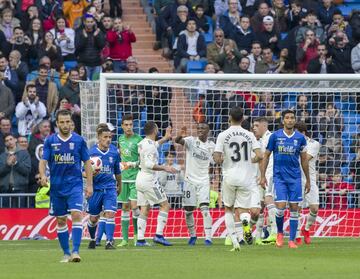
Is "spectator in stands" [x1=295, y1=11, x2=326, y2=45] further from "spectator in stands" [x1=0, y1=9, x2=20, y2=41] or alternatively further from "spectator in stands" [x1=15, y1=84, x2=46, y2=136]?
"spectator in stands" [x1=15, y1=84, x2=46, y2=136]

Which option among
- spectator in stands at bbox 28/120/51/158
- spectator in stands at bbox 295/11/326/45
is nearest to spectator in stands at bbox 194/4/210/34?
spectator in stands at bbox 295/11/326/45

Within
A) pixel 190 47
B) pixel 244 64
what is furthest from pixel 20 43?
pixel 244 64

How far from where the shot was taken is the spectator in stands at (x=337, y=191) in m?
26.0

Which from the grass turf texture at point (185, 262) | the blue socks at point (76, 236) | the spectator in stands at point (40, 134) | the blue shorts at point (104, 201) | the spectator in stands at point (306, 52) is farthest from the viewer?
the spectator in stands at point (306, 52)

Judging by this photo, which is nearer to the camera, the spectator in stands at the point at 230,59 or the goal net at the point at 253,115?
the goal net at the point at 253,115

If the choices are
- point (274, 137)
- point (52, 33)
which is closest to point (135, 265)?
point (274, 137)

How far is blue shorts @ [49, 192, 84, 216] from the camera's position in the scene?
57.4 feet

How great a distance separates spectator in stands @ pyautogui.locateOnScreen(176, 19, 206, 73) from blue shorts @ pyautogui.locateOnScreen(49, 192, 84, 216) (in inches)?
535

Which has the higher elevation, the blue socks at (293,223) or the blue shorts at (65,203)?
the blue shorts at (65,203)

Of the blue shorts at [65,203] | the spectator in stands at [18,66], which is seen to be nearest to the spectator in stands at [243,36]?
the spectator in stands at [18,66]

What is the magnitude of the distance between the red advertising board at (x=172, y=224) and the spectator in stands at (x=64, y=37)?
608 centimetres

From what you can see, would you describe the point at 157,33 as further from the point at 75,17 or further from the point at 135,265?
the point at 135,265

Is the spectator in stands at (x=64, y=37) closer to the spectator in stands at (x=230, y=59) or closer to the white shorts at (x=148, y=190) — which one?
the spectator in stands at (x=230, y=59)

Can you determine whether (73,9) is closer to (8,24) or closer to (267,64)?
(8,24)
